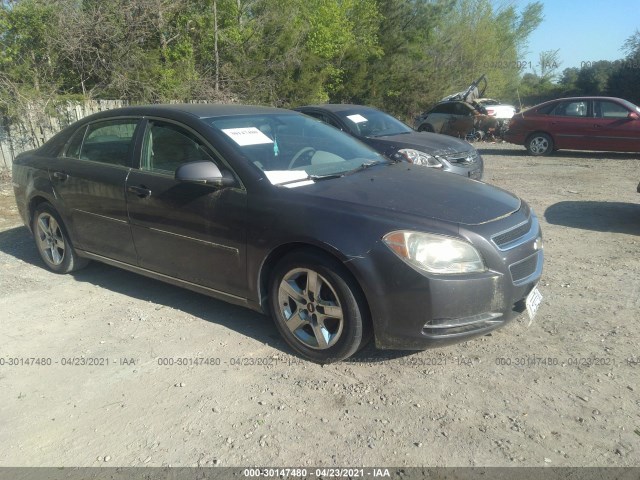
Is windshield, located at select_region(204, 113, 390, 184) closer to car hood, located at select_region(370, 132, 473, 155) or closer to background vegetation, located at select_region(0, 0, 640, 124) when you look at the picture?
car hood, located at select_region(370, 132, 473, 155)

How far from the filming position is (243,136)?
13.6 ft

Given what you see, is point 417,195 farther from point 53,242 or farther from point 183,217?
point 53,242

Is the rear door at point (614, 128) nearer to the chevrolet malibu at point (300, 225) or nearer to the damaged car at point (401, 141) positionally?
the damaged car at point (401, 141)

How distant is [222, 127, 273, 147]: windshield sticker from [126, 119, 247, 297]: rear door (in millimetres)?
204

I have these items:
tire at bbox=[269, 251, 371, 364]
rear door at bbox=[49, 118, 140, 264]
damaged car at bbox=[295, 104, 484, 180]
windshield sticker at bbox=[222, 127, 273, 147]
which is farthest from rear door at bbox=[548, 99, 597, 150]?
tire at bbox=[269, 251, 371, 364]

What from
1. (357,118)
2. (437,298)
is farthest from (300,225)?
(357,118)

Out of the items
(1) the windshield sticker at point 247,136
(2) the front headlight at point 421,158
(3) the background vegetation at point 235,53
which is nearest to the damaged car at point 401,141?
(2) the front headlight at point 421,158

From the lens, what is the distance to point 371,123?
8.85 meters

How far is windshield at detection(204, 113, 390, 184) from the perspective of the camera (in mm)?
4004

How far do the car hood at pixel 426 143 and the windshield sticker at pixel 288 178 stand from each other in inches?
165

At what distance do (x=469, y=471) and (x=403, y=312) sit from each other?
3.11 feet

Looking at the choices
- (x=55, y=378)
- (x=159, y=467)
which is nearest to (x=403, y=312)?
(x=159, y=467)

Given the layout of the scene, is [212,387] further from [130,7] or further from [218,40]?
[218,40]

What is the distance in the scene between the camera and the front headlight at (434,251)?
128 inches
